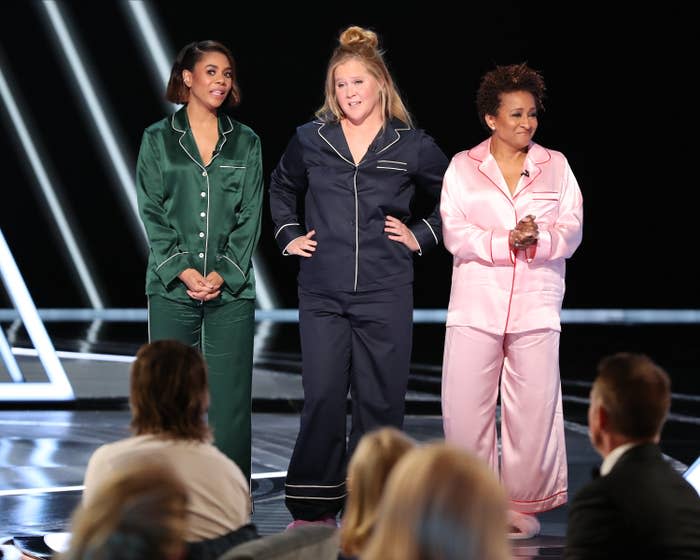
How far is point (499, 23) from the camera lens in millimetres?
12352

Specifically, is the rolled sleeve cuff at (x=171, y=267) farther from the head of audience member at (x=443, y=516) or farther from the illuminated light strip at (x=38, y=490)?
the head of audience member at (x=443, y=516)

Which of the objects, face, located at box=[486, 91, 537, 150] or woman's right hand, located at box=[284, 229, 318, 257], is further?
woman's right hand, located at box=[284, 229, 318, 257]

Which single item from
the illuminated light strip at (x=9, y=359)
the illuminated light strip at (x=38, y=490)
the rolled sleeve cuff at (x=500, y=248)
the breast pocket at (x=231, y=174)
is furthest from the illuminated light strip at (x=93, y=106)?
the rolled sleeve cuff at (x=500, y=248)

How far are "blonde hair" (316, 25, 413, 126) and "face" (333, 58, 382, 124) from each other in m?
0.02

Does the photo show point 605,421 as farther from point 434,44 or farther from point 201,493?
point 434,44

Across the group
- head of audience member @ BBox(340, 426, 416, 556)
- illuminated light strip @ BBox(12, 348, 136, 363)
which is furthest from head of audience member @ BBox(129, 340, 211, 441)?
illuminated light strip @ BBox(12, 348, 136, 363)

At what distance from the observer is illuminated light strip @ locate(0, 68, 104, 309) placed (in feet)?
43.8

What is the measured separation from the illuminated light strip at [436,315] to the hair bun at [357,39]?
29.0 feet

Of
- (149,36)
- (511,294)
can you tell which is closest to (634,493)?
(511,294)

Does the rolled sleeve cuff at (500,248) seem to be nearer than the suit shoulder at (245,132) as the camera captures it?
Yes

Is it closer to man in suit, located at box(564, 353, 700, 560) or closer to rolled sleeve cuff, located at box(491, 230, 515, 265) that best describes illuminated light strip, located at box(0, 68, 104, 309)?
rolled sleeve cuff, located at box(491, 230, 515, 265)

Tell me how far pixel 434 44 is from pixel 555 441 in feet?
28.7

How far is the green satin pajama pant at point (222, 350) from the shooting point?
4164 mm

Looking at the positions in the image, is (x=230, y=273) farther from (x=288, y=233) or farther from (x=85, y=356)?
(x=85, y=356)
